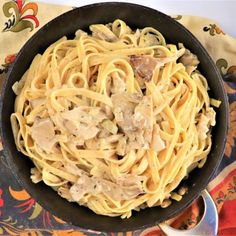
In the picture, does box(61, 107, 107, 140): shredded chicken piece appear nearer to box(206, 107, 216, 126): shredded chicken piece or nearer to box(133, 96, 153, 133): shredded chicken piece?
box(133, 96, 153, 133): shredded chicken piece

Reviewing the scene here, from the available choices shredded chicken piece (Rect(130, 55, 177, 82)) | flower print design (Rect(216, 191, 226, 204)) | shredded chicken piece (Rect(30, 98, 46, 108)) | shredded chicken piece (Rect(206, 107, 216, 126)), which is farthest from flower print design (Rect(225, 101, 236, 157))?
shredded chicken piece (Rect(30, 98, 46, 108))

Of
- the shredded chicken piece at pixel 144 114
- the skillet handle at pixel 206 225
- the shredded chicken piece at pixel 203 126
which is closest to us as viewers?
the shredded chicken piece at pixel 144 114

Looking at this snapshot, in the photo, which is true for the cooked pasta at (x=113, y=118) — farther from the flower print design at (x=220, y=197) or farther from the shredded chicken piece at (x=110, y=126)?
the flower print design at (x=220, y=197)

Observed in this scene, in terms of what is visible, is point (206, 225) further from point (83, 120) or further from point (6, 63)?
point (6, 63)

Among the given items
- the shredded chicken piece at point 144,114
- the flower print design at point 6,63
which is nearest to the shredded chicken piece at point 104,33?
the shredded chicken piece at point 144,114

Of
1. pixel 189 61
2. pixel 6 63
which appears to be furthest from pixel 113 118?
pixel 6 63

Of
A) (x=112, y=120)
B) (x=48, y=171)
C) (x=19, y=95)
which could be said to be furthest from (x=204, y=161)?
(x=19, y=95)

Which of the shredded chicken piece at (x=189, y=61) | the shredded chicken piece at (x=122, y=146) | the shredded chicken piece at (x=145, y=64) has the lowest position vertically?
the shredded chicken piece at (x=122, y=146)
